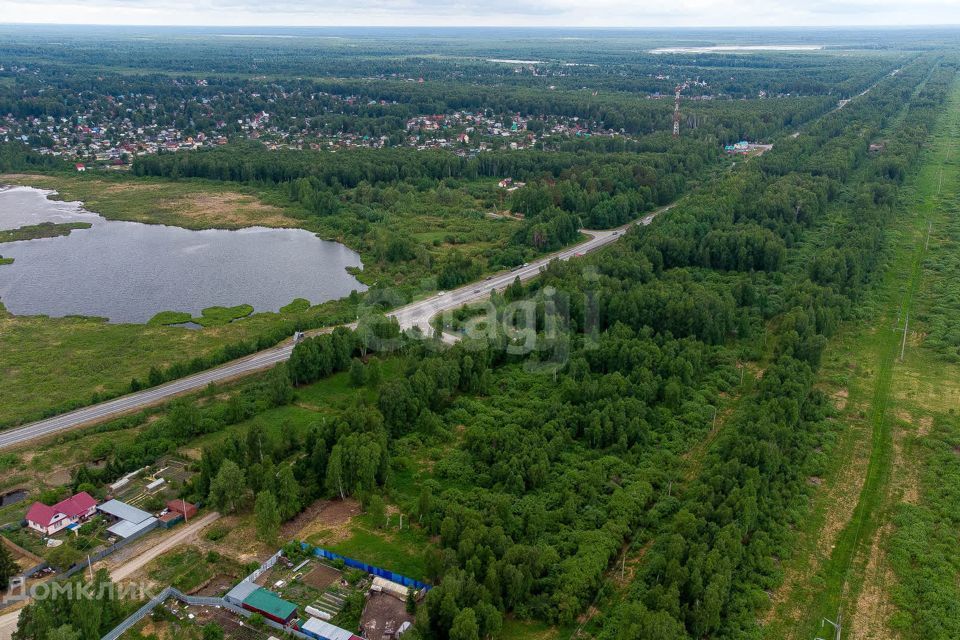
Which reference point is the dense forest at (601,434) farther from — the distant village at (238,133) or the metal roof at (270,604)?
the distant village at (238,133)

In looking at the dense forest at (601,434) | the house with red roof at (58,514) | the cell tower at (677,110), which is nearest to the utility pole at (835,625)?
the dense forest at (601,434)

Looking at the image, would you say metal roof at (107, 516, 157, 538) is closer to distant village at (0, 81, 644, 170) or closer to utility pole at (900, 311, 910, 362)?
utility pole at (900, 311, 910, 362)

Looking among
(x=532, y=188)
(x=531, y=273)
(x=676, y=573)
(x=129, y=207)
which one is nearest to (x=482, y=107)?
(x=532, y=188)

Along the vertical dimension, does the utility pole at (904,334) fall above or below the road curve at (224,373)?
below

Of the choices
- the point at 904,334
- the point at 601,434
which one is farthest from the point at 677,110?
the point at 601,434

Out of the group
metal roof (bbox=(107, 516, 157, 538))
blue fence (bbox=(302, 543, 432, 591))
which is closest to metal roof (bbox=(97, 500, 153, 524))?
metal roof (bbox=(107, 516, 157, 538))

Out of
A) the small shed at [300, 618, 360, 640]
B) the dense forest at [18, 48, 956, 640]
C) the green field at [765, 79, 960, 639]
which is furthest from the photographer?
the green field at [765, 79, 960, 639]

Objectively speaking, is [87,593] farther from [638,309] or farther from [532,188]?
[532,188]
